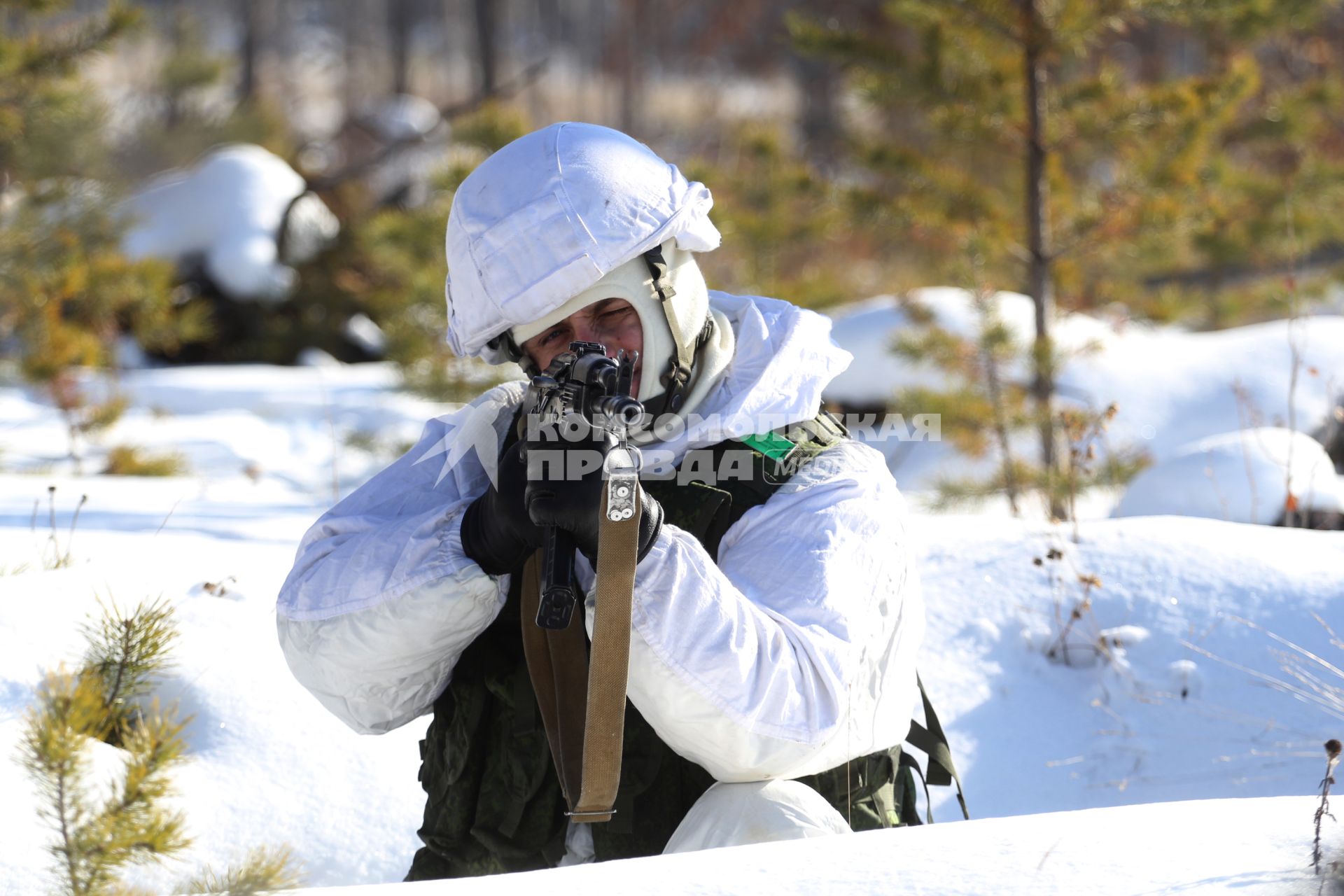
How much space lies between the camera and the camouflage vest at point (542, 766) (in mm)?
1681

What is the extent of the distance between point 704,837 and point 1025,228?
427cm

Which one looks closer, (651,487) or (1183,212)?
(651,487)

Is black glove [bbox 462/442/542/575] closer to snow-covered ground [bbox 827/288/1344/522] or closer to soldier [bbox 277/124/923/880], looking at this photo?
soldier [bbox 277/124/923/880]

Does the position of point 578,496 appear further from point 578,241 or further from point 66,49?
point 66,49

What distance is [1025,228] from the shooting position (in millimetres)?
5297

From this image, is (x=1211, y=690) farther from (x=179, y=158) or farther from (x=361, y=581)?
(x=179, y=158)

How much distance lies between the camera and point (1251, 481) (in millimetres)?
3502

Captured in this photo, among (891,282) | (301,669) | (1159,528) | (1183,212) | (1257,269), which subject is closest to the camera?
(301,669)

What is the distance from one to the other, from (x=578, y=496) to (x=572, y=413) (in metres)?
0.10

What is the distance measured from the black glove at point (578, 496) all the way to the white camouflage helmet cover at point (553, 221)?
0.32 metres

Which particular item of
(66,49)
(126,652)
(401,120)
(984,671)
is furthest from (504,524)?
(401,120)

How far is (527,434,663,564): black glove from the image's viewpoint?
1401mm

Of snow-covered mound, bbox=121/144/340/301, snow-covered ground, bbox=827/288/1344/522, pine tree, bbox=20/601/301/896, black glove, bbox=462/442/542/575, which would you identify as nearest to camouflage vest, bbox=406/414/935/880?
black glove, bbox=462/442/542/575

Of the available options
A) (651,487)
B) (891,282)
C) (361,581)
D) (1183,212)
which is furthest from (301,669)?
(891,282)
